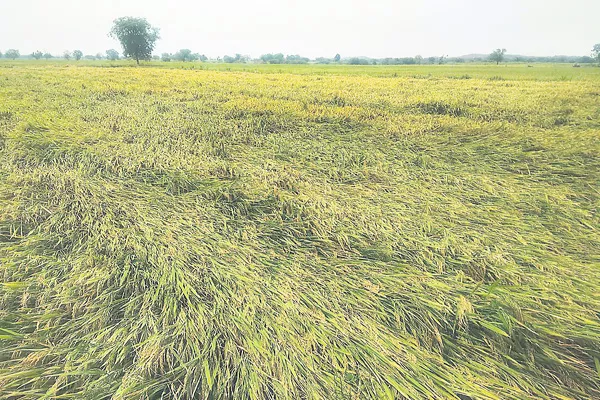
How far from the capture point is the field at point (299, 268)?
112 cm

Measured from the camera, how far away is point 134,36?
38.8 meters

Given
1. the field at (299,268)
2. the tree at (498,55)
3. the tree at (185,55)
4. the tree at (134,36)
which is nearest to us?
the field at (299,268)

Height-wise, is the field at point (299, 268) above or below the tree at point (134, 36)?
below

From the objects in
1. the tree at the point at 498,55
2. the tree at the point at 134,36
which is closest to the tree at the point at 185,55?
the tree at the point at 134,36

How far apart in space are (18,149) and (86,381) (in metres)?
3.55

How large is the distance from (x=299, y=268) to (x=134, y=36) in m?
50.0

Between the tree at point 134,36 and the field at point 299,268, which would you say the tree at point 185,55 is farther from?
the field at point 299,268

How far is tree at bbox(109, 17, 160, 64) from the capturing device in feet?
125

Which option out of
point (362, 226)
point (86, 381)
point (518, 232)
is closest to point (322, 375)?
point (86, 381)

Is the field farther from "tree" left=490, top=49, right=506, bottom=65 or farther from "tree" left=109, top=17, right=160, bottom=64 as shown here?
"tree" left=490, top=49, right=506, bottom=65

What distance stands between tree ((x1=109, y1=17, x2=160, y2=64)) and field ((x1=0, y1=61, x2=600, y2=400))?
4575 centimetres

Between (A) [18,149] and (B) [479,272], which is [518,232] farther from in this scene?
(A) [18,149]

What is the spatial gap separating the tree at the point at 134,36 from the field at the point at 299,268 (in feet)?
150

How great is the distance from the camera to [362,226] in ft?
6.50
